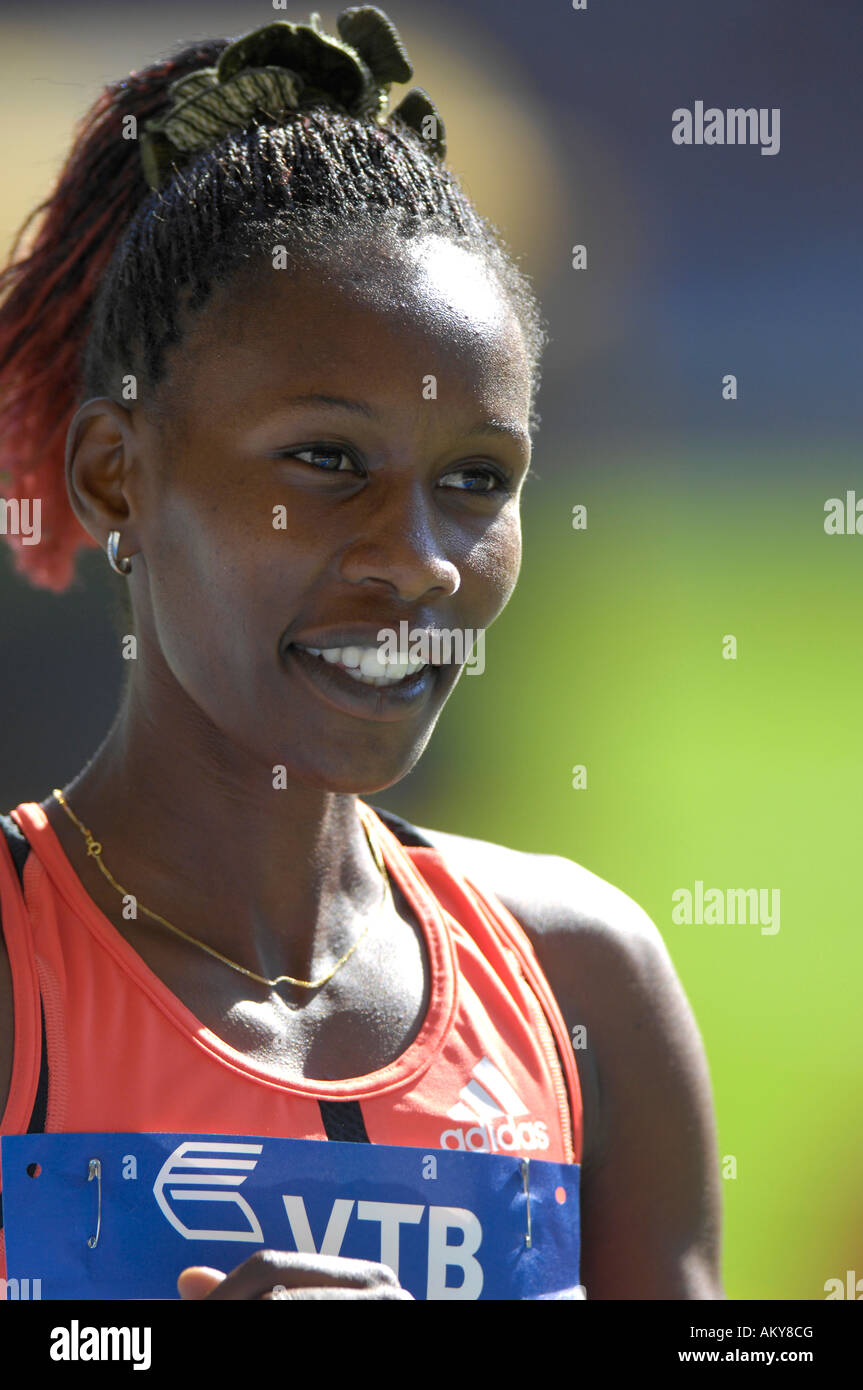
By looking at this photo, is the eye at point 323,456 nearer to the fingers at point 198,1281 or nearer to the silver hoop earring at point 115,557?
the silver hoop earring at point 115,557

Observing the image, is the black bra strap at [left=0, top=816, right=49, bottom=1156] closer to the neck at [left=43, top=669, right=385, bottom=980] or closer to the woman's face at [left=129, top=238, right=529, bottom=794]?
the neck at [left=43, top=669, right=385, bottom=980]

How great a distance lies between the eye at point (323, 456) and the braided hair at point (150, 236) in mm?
181

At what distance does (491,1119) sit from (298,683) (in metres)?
0.49

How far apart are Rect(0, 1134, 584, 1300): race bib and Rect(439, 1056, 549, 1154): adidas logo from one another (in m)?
0.02

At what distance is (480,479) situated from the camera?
1512 mm

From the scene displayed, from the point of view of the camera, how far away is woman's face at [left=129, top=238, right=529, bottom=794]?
1387mm

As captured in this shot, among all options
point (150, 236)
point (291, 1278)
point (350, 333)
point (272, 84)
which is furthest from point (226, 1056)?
point (272, 84)

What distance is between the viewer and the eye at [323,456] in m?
1.40

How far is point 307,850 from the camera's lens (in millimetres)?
1602

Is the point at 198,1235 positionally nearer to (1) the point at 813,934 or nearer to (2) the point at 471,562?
(2) the point at 471,562

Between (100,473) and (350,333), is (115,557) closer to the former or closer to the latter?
(100,473)

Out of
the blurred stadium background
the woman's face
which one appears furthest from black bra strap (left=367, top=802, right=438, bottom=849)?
the blurred stadium background

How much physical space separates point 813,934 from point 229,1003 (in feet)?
16.1

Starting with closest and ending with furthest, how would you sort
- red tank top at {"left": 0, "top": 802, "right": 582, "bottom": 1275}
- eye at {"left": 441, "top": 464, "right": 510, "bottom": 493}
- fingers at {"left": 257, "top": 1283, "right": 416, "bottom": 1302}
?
fingers at {"left": 257, "top": 1283, "right": 416, "bottom": 1302}, red tank top at {"left": 0, "top": 802, "right": 582, "bottom": 1275}, eye at {"left": 441, "top": 464, "right": 510, "bottom": 493}
